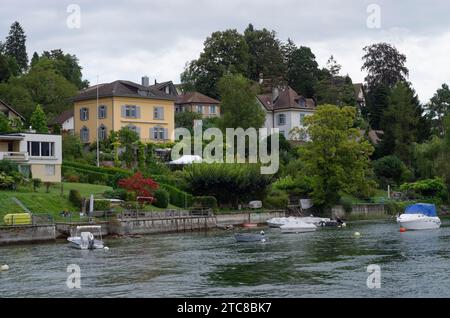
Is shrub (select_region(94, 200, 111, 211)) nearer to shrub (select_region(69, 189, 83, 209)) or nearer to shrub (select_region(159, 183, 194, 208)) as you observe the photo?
shrub (select_region(69, 189, 83, 209))

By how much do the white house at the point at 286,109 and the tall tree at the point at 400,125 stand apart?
12.6 meters

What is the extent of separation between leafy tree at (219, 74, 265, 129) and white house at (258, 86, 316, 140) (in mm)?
19482

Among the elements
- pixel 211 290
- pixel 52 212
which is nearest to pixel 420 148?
pixel 52 212

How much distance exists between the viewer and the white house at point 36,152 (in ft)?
239

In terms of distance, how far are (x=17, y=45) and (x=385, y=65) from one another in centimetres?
7078

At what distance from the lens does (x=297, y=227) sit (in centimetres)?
6919

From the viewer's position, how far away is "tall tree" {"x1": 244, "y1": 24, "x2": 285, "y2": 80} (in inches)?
5413

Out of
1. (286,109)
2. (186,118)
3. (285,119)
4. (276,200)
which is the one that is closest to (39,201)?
(276,200)

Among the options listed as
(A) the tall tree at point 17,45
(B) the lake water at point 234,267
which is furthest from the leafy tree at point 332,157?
(A) the tall tree at point 17,45

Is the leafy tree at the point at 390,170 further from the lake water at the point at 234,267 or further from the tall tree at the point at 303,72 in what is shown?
the lake water at the point at 234,267

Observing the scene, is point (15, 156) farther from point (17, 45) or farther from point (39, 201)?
point (17, 45)

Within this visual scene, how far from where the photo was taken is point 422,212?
237 ft

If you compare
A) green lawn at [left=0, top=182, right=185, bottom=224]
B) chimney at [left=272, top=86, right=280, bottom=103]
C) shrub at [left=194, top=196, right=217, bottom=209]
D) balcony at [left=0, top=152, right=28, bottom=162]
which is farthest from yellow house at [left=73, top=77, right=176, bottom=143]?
chimney at [left=272, top=86, right=280, bottom=103]
